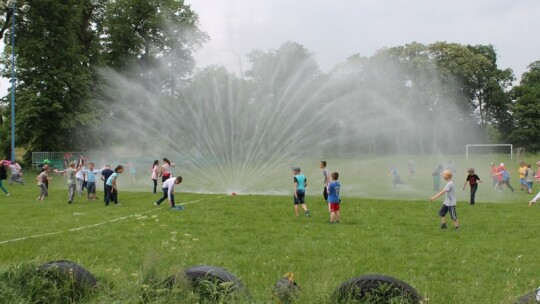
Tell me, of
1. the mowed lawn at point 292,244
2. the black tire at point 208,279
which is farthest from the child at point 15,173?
the black tire at point 208,279

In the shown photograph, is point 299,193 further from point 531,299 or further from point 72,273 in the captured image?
point 531,299

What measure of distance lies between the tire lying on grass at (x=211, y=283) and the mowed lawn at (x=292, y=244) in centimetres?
19

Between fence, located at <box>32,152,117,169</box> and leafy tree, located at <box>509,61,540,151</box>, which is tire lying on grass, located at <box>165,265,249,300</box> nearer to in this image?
fence, located at <box>32,152,117,169</box>

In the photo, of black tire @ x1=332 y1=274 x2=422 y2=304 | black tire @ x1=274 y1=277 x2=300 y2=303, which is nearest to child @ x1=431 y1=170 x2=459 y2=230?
black tire @ x1=332 y1=274 x2=422 y2=304

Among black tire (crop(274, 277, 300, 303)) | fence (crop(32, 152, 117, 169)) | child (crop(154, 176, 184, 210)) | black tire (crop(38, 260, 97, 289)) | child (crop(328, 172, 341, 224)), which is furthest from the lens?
fence (crop(32, 152, 117, 169))

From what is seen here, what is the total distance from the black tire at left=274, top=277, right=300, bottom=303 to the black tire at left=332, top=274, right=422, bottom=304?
491 millimetres

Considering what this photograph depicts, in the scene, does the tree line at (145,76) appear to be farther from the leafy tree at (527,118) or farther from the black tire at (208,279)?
the black tire at (208,279)

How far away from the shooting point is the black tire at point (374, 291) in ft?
19.1

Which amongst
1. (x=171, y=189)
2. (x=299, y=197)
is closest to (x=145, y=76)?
(x=171, y=189)

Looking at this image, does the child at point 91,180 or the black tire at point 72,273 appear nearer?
the black tire at point 72,273

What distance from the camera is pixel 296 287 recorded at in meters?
6.23

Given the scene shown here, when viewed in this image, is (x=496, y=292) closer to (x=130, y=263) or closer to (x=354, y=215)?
(x=130, y=263)

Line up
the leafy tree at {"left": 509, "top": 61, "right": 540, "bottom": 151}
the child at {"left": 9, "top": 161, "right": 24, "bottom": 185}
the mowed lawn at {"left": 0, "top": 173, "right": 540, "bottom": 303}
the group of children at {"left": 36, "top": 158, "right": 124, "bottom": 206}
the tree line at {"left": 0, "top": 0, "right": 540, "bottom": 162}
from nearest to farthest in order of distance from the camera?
the mowed lawn at {"left": 0, "top": 173, "right": 540, "bottom": 303} < the group of children at {"left": 36, "top": 158, "right": 124, "bottom": 206} < the child at {"left": 9, "top": 161, "right": 24, "bottom": 185} < the tree line at {"left": 0, "top": 0, "right": 540, "bottom": 162} < the leafy tree at {"left": 509, "top": 61, "right": 540, "bottom": 151}

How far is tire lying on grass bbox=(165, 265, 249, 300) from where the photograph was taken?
6.04 metres
